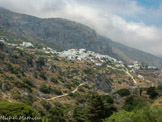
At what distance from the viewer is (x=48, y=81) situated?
83.1 meters

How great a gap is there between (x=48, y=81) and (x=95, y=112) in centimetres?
5634

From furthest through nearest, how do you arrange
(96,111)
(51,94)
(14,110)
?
(51,94) < (96,111) < (14,110)

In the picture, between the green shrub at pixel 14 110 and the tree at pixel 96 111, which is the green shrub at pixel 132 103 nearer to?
the tree at pixel 96 111

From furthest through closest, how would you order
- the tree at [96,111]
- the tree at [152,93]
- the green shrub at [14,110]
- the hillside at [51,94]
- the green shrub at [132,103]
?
the tree at [152,93], the green shrub at [132,103], the hillside at [51,94], the tree at [96,111], the green shrub at [14,110]

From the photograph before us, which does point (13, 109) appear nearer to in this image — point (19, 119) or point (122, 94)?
point (19, 119)

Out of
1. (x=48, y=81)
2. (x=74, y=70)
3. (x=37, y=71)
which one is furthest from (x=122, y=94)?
(x=74, y=70)

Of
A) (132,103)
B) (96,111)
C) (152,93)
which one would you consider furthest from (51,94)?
(152,93)

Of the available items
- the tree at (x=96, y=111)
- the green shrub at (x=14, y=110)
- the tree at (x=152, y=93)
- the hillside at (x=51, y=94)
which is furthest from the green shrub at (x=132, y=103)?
the green shrub at (x=14, y=110)

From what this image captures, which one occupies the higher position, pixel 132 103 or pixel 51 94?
pixel 132 103

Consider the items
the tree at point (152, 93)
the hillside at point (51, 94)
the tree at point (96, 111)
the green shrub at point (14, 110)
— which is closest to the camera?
the green shrub at point (14, 110)

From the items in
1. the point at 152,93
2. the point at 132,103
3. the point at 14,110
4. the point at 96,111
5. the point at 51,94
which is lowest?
the point at 51,94

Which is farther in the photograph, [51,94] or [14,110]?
[51,94]

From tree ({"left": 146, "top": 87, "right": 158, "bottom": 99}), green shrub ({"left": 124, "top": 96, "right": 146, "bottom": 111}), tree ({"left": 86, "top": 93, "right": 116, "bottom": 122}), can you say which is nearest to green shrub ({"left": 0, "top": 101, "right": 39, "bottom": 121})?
tree ({"left": 86, "top": 93, "right": 116, "bottom": 122})

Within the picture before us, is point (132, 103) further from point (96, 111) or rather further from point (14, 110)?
point (14, 110)
